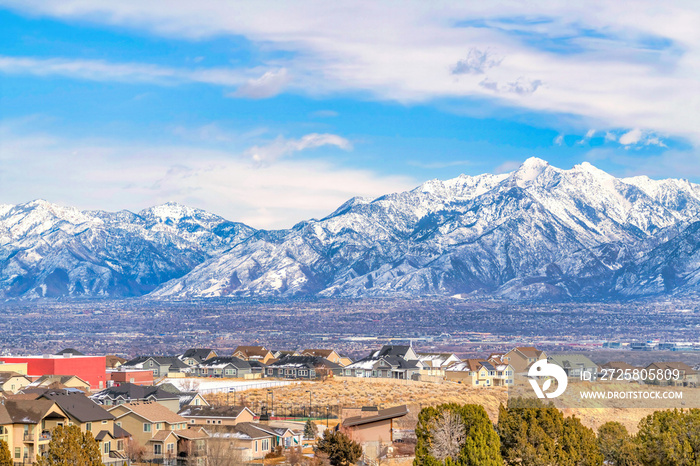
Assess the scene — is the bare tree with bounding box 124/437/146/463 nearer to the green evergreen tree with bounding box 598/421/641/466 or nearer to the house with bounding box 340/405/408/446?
the house with bounding box 340/405/408/446

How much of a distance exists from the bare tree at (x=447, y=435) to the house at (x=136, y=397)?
1188 inches

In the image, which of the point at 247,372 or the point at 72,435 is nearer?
the point at 72,435

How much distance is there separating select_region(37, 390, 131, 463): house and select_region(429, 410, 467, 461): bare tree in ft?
76.6

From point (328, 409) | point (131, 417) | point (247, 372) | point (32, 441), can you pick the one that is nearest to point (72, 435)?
point (32, 441)

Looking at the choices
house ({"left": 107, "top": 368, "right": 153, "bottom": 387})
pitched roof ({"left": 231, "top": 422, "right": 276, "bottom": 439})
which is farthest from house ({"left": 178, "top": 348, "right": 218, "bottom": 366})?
pitched roof ({"left": 231, "top": 422, "right": 276, "bottom": 439})

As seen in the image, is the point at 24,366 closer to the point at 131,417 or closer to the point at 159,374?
the point at 159,374

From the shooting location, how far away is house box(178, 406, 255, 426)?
8506 centimetres

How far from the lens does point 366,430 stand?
277 ft

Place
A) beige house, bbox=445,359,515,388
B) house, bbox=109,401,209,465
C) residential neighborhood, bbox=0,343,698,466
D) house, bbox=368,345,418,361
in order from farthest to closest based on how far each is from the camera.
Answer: house, bbox=368,345,418,361, beige house, bbox=445,359,515,388, house, bbox=109,401,209,465, residential neighborhood, bbox=0,343,698,466

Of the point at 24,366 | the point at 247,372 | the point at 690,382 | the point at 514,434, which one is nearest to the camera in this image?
the point at 514,434

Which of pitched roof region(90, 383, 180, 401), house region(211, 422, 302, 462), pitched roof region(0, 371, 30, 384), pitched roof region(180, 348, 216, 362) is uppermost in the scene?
pitched roof region(180, 348, 216, 362)

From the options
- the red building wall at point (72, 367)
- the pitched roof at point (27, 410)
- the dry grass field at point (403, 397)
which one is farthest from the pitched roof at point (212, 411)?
the red building wall at point (72, 367)

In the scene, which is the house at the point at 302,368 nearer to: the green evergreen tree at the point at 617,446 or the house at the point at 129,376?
the house at the point at 129,376

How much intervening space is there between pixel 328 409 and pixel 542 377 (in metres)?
23.1
